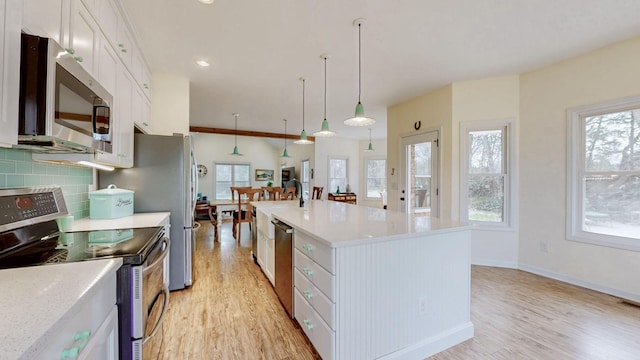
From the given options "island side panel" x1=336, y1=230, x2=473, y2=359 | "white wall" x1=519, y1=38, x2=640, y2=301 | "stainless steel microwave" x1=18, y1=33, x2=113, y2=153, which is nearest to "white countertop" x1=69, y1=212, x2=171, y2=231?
"stainless steel microwave" x1=18, y1=33, x2=113, y2=153

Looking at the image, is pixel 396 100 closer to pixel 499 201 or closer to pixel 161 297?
pixel 499 201

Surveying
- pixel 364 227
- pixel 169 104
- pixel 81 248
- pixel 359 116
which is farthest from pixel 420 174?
pixel 81 248

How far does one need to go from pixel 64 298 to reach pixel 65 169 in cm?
170

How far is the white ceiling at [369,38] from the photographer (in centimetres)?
211

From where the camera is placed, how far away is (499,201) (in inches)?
141

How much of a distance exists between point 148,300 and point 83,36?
150cm

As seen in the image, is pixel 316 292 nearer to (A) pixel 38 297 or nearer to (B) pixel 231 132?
(A) pixel 38 297

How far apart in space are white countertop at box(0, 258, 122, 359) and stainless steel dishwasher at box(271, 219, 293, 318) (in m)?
1.21

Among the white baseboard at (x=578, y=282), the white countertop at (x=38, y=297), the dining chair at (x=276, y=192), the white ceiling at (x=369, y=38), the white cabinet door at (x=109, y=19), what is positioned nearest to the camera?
the white countertop at (x=38, y=297)

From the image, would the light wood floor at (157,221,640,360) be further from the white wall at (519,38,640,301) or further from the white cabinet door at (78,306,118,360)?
the white cabinet door at (78,306,118,360)

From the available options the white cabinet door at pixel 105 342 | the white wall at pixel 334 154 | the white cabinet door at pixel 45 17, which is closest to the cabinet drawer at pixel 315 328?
the white cabinet door at pixel 105 342

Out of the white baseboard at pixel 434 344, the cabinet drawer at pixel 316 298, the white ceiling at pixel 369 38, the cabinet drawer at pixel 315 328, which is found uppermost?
the white ceiling at pixel 369 38

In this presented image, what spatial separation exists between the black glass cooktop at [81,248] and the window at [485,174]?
A: 367cm

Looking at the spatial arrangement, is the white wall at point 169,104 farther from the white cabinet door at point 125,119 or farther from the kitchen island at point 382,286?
the kitchen island at point 382,286
